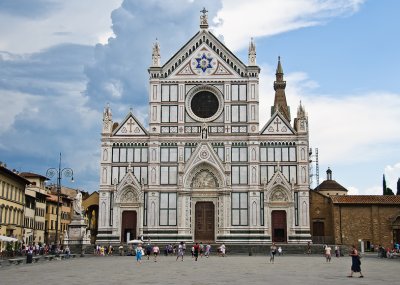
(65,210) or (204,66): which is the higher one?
(204,66)

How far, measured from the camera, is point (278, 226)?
189 ft

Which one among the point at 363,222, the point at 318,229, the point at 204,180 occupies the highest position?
the point at 204,180

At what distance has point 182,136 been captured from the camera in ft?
195

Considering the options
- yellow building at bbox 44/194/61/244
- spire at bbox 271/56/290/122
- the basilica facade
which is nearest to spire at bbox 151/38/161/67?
the basilica facade

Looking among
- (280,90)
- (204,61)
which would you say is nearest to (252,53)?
(204,61)

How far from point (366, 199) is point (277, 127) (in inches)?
458

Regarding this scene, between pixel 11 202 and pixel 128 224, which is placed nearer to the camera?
pixel 11 202

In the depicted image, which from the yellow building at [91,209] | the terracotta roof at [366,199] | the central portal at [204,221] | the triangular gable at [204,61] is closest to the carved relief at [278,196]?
the terracotta roof at [366,199]

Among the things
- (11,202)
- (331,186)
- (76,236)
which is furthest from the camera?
(331,186)

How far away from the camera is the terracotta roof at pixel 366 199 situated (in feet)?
193

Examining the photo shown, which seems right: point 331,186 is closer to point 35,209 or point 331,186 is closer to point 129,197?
point 129,197

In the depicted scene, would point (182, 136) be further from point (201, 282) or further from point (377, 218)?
point (201, 282)

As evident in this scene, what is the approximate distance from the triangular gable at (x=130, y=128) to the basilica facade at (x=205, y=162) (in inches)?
4.0

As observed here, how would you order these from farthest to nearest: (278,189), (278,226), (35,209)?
(35,209), (278,189), (278,226)
